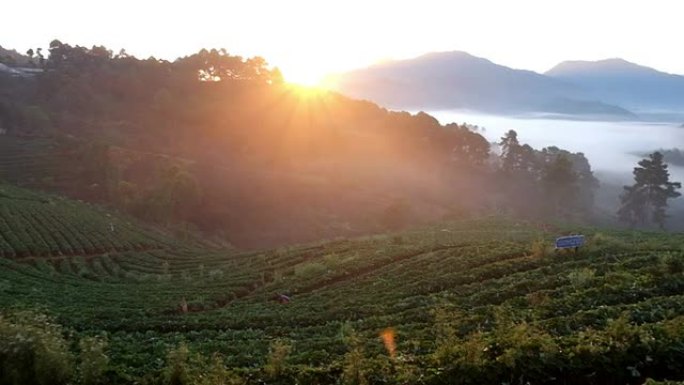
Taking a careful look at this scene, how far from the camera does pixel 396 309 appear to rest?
22.7 meters

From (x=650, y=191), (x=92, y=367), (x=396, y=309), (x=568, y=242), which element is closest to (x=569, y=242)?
(x=568, y=242)

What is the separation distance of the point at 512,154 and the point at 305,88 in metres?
56.9

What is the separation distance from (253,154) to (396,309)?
306 ft

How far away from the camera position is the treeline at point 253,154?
80.8 m

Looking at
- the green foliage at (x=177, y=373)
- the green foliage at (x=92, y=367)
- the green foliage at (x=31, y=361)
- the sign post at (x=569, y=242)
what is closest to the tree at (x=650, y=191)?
the sign post at (x=569, y=242)

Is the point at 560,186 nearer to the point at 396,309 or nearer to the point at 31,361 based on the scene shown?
the point at 396,309

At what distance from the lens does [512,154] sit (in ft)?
406

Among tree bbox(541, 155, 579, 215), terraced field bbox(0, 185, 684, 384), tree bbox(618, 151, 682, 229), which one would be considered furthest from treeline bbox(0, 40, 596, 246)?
terraced field bbox(0, 185, 684, 384)

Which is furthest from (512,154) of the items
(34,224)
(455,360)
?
(455,360)

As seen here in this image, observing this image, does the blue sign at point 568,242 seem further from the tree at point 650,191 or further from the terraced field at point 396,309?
the tree at point 650,191

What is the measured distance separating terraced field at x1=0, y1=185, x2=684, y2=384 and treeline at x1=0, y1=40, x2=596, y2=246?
3544 centimetres

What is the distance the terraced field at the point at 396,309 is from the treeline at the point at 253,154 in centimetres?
3544

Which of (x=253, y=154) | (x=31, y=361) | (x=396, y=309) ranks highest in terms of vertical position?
(x=31, y=361)

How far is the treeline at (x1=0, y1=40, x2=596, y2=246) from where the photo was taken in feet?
265
